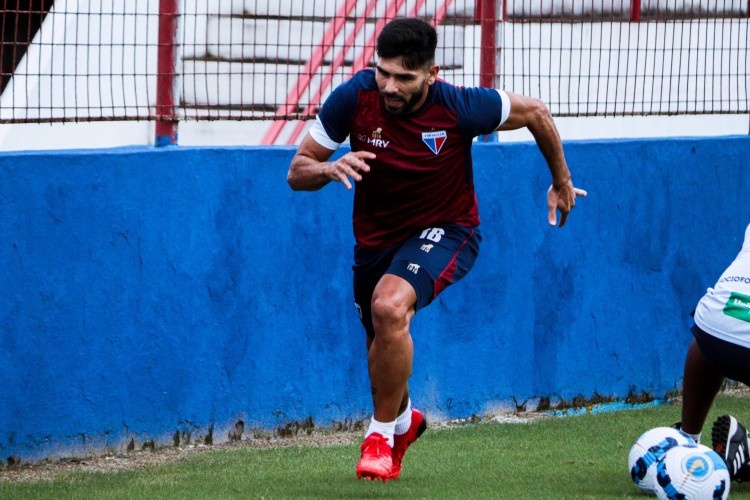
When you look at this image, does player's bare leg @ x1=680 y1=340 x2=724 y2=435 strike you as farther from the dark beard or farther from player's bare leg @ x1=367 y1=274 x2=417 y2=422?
the dark beard

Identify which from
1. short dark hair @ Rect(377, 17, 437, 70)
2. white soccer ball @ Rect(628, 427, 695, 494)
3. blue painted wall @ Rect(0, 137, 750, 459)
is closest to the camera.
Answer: white soccer ball @ Rect(628, 427, 695, 494)

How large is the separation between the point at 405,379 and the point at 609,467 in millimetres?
1237

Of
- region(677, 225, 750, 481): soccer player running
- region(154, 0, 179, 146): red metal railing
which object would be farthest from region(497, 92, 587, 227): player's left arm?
region(154, 0, 179, 146): red metal railing

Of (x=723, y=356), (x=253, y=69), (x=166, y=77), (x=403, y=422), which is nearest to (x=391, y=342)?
(x=403, y=422)

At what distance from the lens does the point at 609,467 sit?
615 centimetres

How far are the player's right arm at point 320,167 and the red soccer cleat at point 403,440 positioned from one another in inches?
48.9

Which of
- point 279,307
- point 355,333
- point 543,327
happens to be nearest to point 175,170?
point 279,307

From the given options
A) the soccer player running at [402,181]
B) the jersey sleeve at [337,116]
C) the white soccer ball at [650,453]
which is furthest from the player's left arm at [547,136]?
the white soccer ball at [650,453]

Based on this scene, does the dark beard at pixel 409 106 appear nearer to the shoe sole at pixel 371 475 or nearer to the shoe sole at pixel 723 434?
the shoe sole at pixel 371 475

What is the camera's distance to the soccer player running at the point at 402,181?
5504 mm

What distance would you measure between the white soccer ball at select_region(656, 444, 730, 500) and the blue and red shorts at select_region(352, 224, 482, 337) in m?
1.22

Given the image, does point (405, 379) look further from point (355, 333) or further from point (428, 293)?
point (355, 333)

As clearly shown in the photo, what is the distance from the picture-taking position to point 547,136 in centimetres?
593

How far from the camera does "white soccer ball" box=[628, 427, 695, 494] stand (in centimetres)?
526
